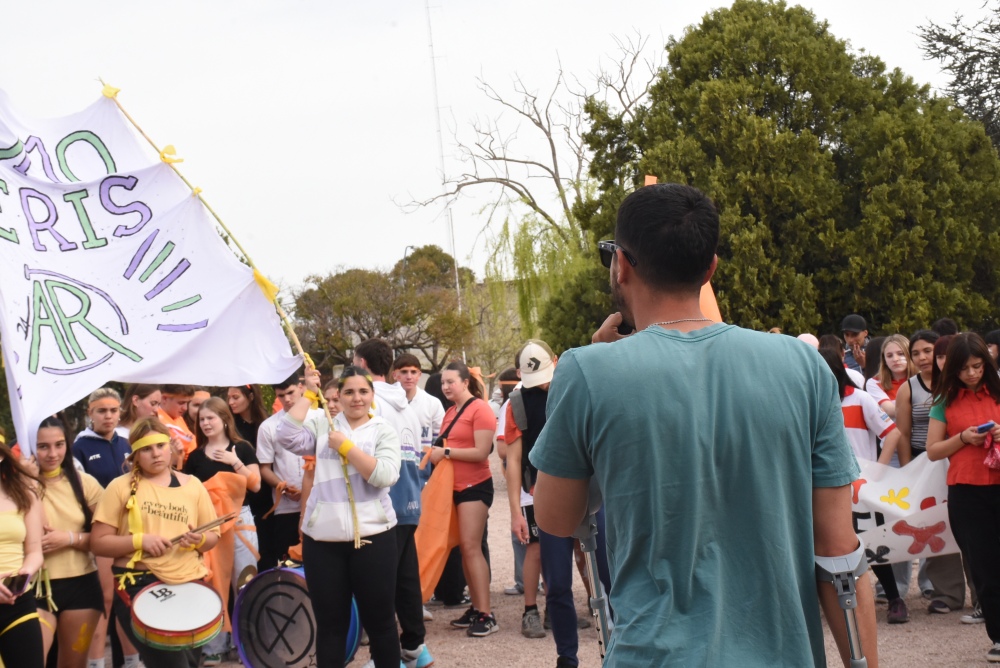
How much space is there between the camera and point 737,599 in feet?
7.47

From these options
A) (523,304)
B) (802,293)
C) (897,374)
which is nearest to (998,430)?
(897,374)

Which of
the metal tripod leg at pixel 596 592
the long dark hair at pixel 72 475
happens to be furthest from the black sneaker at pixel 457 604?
the metal tripod leg at pixel 596 592

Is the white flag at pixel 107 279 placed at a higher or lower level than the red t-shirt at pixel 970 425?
higher

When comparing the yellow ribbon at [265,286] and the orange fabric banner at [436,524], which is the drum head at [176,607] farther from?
the orange fabric banner at [436,524]

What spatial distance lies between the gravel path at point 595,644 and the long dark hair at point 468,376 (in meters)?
1.93

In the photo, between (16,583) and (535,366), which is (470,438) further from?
(16,583)

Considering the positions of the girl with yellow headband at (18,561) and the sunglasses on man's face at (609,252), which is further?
the girl with yellow headband at (18,561)

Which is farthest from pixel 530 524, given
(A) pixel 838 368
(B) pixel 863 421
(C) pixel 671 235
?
(C) pixel 671 235

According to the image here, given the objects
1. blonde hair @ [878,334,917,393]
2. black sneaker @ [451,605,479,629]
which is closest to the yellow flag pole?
black sneaker @ [451,605,479,629]

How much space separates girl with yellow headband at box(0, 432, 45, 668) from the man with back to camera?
4311 millimetres

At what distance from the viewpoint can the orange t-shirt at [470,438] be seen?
873 cm

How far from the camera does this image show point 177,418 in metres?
9.63

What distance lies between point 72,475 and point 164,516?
0.61m

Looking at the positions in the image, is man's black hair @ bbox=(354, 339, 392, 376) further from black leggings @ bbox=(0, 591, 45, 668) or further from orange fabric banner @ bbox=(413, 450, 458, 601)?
black leggings @ bbox=(0, 591, 45, 668)
